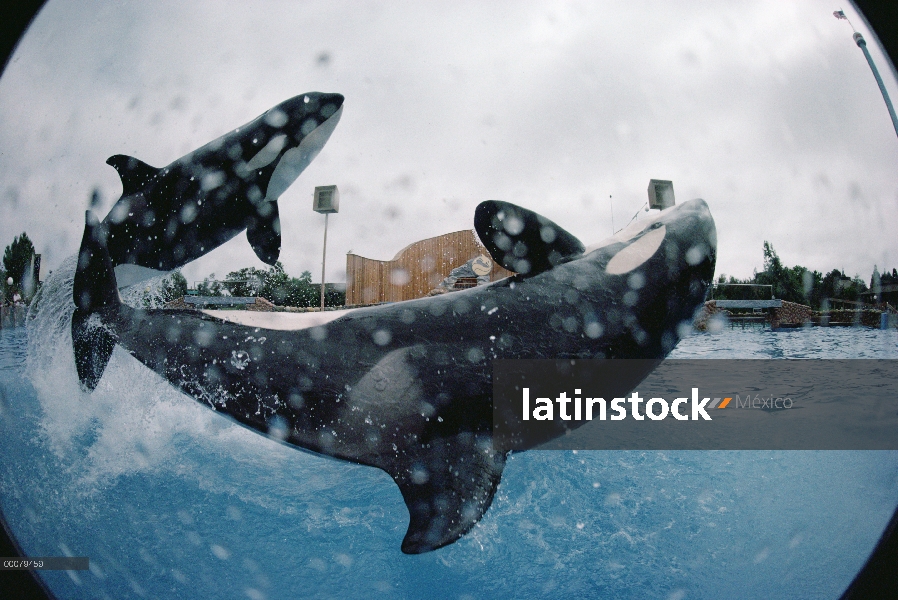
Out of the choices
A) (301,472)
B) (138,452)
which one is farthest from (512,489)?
(138,452)

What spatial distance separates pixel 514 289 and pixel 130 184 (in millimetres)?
3131

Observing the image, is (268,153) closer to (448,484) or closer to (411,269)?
(411,269)

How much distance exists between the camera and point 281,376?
6.47 ft

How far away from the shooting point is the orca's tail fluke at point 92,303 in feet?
7.47

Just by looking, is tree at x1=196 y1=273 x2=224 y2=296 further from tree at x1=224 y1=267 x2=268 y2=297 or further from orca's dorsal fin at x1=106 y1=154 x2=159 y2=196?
orca's dorsal fin at x1=106 y1=154 x2=159 y2=196

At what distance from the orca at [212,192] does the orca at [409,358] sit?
2.97 ft

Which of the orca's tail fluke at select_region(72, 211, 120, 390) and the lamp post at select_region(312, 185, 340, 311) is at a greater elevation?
the lamp post at select_region(312, 185, 340, 311)

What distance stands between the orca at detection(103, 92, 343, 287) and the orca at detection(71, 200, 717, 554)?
91 cm

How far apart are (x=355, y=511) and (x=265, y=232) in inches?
88.6

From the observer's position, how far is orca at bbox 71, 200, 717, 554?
195 centimetres

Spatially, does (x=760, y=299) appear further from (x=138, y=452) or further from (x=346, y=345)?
(x=138, y=452)

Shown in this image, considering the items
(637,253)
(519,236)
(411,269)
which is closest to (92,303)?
(411,269)

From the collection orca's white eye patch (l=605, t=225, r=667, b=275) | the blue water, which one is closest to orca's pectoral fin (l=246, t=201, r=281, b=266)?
the blue water

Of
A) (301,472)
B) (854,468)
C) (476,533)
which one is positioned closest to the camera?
(476,533)
